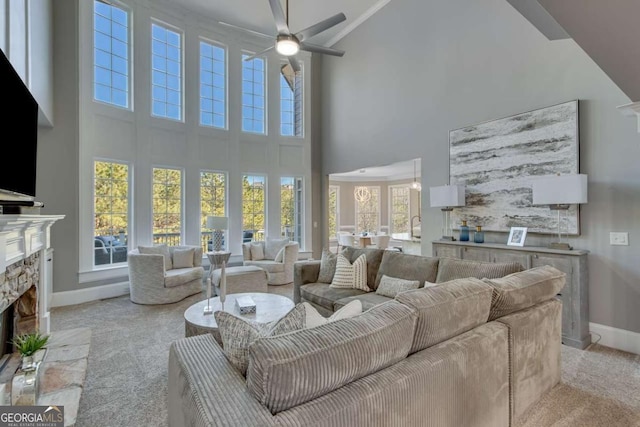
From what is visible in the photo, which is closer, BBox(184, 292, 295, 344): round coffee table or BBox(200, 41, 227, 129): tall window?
BBox(184, 292, 295, 344): round coffee table

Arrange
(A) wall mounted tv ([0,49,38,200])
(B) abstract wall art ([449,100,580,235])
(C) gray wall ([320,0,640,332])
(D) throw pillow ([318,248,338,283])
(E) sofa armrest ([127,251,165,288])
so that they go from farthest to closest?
(E) sofa armrest ([127,251,165,288])
(D) throw pillow ([318,248,338,283])
(B) abstract wall art ([449,100,580,235])
(C) gray wall ([320,0,640,332])
(A) wall mounted tv ([0,49,38,200])

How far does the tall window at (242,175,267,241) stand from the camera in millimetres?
6648

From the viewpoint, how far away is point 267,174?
685cm

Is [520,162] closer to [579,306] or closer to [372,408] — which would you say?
[579,306]

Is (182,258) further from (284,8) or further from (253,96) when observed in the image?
(284,8)

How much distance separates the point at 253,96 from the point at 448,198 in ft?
15.6

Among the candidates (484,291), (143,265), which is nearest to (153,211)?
(143,265)

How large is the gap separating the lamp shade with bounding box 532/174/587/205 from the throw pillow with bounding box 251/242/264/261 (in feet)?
15.0

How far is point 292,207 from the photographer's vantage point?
7.24 m

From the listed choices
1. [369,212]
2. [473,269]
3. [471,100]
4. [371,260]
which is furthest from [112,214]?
[369,212]

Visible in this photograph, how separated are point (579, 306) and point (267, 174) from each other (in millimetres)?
5605

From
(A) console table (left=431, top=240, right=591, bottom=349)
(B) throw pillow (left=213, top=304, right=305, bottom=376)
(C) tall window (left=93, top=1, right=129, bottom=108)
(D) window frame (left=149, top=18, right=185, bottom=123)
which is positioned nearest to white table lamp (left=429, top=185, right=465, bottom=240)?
(A) console table (left=431, top=240, right=591, bottom=349)

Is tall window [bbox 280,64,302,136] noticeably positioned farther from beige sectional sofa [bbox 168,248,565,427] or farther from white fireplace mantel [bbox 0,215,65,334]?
beige sectional sofa [bbox 168,248,565,427]

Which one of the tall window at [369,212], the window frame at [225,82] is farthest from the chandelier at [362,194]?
the window frame at [225,82]
